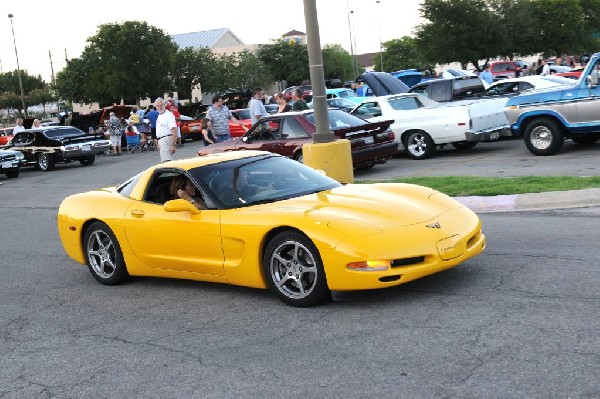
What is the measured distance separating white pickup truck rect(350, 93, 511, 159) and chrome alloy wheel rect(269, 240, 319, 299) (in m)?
11.4

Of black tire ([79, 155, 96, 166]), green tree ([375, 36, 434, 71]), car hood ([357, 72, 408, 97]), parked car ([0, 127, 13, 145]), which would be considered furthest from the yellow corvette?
green tree ([375, 36, 434, 71])

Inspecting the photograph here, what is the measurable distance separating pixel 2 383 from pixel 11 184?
63.2 ft

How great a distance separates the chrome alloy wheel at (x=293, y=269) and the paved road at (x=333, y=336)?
0.57ft

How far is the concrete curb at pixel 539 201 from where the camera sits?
10362 mm

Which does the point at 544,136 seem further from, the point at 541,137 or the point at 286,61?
the point at 286,61

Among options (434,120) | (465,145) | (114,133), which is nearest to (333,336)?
(434,120)

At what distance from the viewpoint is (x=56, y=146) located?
27.5 meters

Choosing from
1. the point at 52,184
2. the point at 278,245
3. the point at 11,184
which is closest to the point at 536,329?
the point at 278,245

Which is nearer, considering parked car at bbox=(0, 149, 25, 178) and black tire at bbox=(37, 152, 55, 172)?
parked car at bbox=(0, 149, 25, 178)

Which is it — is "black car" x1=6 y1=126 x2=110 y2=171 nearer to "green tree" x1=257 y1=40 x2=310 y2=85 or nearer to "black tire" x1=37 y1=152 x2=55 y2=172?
"black tire" x1=37 y1=152 x2=55 y2=172

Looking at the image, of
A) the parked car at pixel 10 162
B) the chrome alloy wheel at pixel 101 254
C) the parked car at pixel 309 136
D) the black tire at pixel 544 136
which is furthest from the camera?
the parked car at pixel 10 162

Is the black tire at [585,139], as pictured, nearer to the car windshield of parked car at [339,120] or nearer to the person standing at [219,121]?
the car windshield of parked car at [339,120]

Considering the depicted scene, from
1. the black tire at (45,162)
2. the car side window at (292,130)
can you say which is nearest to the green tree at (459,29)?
the black tire at (45,162)

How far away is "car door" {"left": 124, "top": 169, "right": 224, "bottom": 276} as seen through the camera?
278 inches
